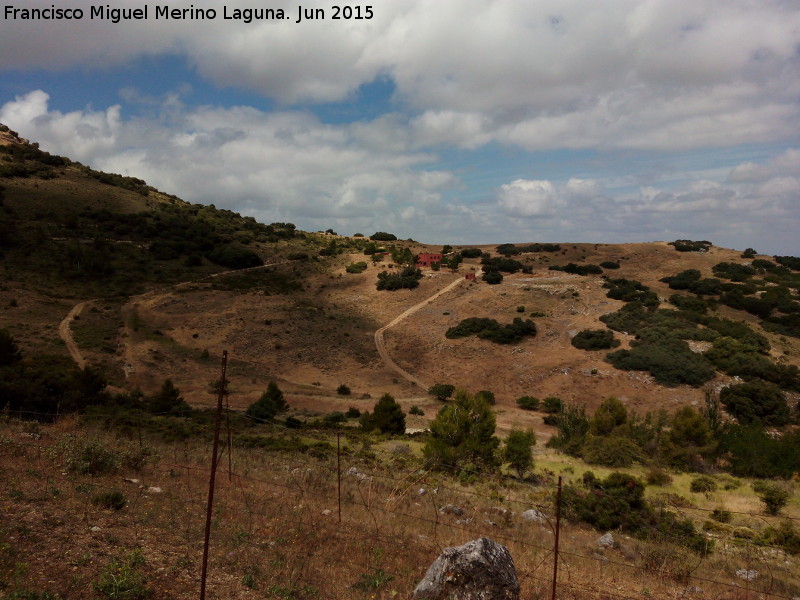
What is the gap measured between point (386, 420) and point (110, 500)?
22.2 metres

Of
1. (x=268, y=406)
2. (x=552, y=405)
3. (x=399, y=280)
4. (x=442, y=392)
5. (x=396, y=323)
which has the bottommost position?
(x=552, y=405)

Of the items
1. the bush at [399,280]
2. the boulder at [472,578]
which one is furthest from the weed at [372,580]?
the bush at [399,280]

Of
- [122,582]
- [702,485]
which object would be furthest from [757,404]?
[122,582]

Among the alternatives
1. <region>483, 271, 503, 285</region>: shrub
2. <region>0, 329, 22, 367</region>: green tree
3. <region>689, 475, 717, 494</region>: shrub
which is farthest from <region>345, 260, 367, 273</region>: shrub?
<region>689, 475, 717, 494</region>: shrub

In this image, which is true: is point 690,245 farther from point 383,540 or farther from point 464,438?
point 383,540

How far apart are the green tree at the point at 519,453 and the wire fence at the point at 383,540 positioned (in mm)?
4715

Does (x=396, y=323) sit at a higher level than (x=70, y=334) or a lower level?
lower

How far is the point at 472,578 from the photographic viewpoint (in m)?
7.36

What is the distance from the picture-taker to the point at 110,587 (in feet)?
22.2

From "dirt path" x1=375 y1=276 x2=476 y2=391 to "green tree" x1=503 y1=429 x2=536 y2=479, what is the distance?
75.4 ft

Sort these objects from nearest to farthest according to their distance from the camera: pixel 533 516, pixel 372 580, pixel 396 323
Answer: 1. pixel 372 580
2. pixel 533 516
3. pixel 396 323

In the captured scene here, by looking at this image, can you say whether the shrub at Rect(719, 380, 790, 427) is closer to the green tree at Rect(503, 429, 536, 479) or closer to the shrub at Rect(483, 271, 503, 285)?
the green tree at Rect(503, 429, 536, 479)

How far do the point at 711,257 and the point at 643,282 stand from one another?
2182 centimetres

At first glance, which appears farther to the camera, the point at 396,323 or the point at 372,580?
the point at 396,323
